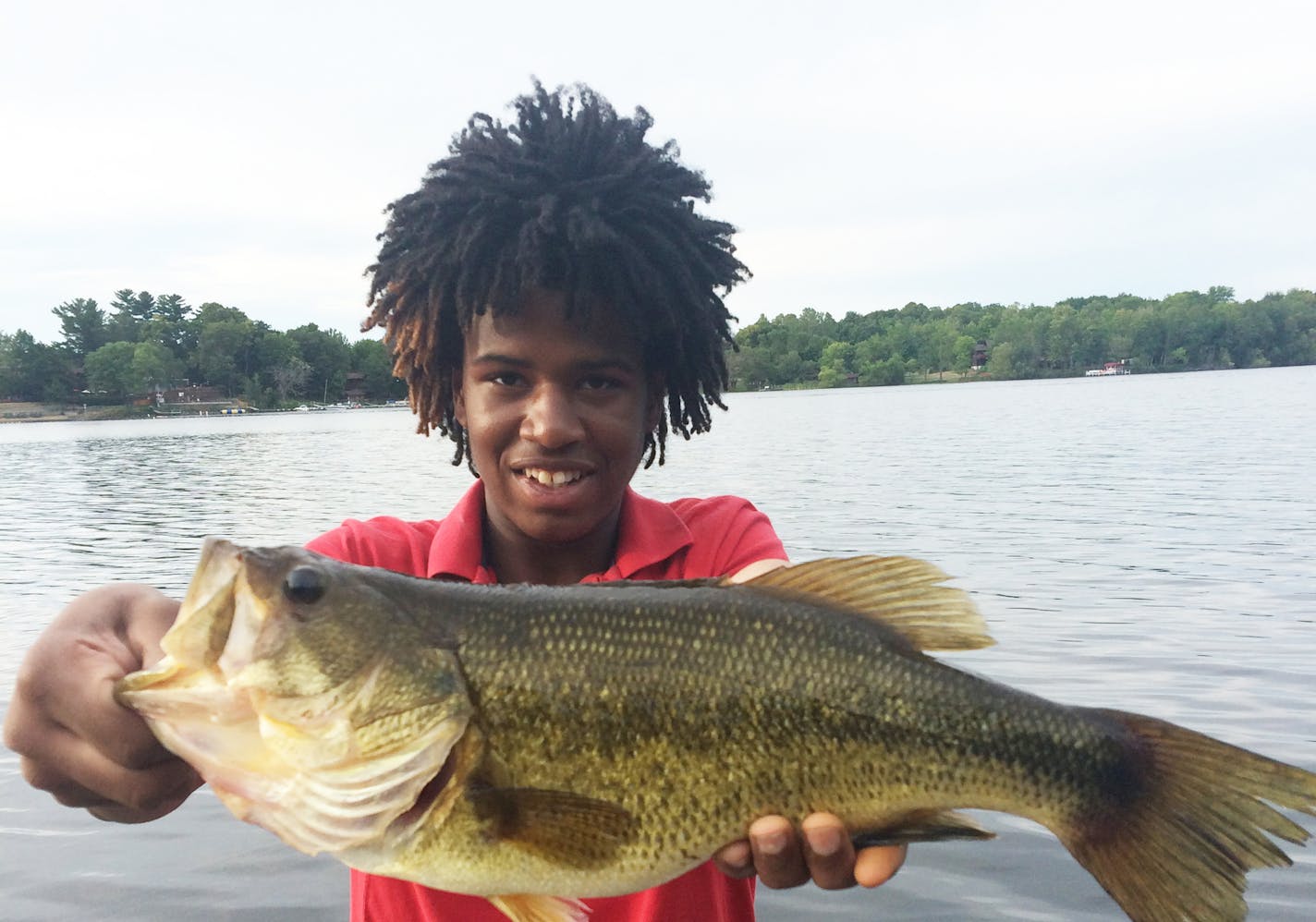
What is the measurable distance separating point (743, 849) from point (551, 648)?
0.63m

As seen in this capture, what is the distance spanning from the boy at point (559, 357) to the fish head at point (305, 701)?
93 cm

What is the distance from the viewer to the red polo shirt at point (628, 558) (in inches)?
118

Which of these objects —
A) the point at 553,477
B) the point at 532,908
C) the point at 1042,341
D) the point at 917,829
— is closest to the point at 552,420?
the point at 553,477

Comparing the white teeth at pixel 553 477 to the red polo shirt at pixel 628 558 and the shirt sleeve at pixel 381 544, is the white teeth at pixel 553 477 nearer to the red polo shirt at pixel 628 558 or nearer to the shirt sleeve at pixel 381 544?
the red polo shirt at pixel 628 558

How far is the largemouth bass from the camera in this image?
7.05 ft

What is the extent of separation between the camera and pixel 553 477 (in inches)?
129

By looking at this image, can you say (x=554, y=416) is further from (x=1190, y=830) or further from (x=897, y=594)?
(x=1190, y=830)

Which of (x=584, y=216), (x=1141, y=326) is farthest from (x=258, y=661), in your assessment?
(x=1141, y=326)

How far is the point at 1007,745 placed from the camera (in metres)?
2.36

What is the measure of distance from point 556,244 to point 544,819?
1997 millimetres

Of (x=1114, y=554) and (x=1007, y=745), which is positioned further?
(x=1114, y=554)

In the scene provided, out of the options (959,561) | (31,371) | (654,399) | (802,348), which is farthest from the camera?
(802,348)

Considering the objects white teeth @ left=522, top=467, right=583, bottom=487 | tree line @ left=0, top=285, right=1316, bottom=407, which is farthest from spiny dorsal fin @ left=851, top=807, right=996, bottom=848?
tree line @ left=0, top=285, right=1316, bottom=407

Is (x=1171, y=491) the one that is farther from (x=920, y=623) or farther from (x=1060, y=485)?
(x=920, y=623)
